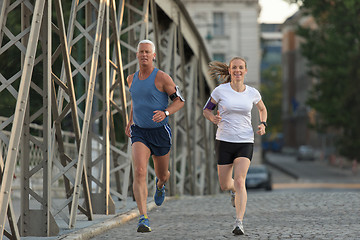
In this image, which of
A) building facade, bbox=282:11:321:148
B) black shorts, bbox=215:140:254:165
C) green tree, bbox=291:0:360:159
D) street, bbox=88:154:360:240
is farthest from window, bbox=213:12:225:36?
black shorts, bbox=215:140:254:165

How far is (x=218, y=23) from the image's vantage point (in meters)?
74.3

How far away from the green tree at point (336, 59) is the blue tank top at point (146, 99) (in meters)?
36.7

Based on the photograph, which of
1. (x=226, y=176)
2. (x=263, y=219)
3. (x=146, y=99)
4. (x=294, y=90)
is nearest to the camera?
(x=146, y=99)

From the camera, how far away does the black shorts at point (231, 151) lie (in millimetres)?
8938

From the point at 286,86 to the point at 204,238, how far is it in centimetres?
12102

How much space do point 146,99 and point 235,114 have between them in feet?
3.17

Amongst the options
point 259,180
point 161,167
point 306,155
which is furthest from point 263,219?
point 306,155

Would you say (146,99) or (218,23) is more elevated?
(218,23)

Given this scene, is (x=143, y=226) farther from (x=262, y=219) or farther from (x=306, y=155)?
(x=306, y=155)

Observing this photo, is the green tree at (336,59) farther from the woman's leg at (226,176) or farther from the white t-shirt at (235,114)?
the white t-shirt at (235,114)

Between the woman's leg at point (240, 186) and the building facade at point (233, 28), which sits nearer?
the woman's leg at point (240, 186)

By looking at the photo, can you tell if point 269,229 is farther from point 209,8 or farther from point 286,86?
point 286,86

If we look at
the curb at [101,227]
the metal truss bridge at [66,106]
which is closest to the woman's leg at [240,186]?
the curb at [101,227]

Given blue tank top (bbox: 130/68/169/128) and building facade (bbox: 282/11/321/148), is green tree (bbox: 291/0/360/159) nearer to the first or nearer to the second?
blue tank top (bbox: 130/68/169/128)
